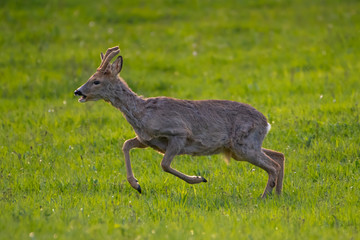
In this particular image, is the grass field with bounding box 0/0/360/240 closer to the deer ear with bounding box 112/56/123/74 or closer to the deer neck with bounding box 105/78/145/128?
the deer neck with bounding box 105/78/145/128

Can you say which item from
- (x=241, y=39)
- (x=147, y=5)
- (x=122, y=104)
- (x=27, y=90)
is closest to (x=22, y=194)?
(x=122, y=104)

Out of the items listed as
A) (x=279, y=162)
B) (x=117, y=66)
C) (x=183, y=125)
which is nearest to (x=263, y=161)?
(x=279, y=162)

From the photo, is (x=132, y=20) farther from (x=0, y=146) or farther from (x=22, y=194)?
(x=22, y=194)

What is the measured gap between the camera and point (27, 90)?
1429cm

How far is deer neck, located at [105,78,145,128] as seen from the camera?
26.7 ft

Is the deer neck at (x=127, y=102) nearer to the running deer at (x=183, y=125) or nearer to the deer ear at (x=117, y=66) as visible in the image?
the running deer at (x=183, y=125)

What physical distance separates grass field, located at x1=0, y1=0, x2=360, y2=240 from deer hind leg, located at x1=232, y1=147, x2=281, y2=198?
1.03 ft

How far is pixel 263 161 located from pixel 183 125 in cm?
128

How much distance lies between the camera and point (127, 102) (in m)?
8.20

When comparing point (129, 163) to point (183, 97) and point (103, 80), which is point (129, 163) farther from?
point (183, 97)

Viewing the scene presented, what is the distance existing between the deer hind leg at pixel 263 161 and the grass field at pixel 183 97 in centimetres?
31

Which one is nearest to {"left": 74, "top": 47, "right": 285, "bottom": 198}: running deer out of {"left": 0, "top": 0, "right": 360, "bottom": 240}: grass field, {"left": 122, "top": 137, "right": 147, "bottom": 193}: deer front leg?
{"left": 122, "top": 137, "right": 147, "bottom": 193}: deer front leg

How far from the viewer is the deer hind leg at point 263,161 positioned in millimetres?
8227

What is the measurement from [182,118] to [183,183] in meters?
1.01
